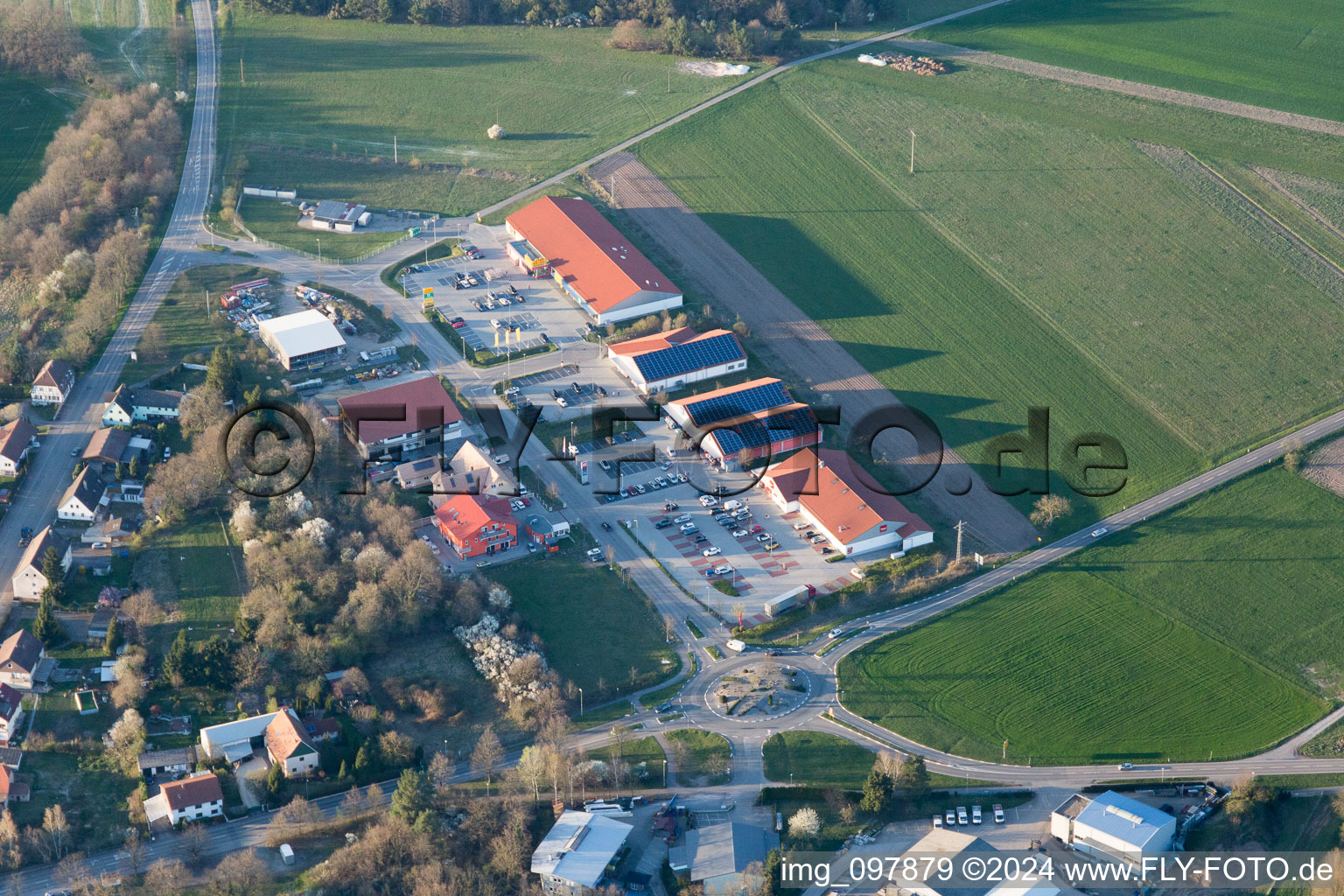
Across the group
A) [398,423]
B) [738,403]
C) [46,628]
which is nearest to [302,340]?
[398,423]

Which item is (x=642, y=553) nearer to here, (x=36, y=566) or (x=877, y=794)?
(x=877, y=794)

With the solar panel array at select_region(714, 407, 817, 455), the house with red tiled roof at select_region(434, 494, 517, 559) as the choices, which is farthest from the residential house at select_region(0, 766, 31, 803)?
the solar panel array at select_region(714, 407, 817, 455)

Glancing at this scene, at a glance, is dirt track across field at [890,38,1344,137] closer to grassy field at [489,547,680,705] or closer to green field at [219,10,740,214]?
green field at [219,10,740,214]

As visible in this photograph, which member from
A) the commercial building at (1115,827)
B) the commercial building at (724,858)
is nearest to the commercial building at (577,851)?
the commercial building at (724,858)

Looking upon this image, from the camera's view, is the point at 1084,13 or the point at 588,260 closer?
the point at 588,260

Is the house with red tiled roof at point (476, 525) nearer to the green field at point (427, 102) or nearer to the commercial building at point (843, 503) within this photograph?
the commercial building at point (843, 503)

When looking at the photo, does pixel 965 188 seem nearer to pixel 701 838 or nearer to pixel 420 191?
pixel 420 191

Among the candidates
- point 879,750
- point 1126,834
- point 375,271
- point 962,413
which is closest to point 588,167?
point 375,271
